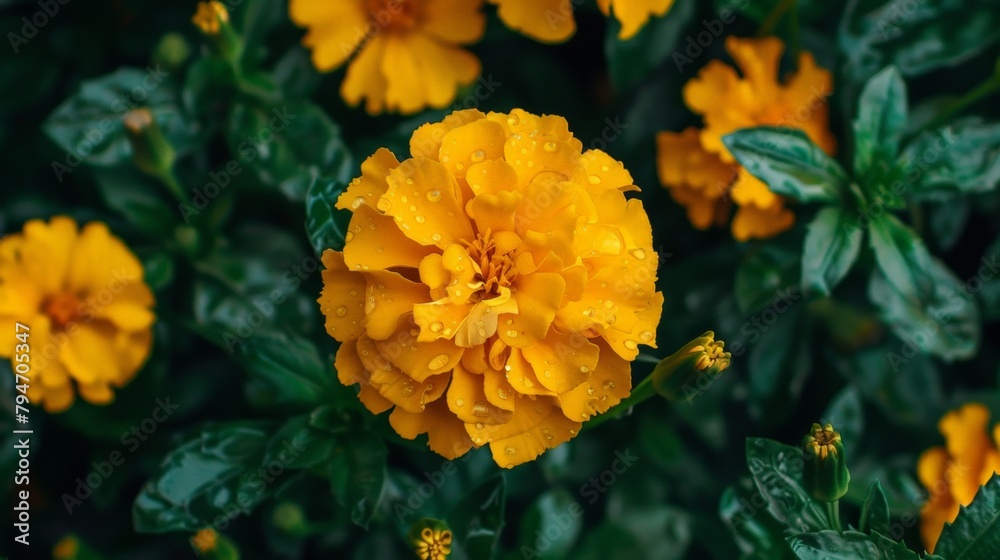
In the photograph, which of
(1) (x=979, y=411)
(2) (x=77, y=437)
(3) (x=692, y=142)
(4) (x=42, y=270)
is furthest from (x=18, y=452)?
(1) (x=979, y=411)

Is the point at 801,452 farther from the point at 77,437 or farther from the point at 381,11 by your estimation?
the point at 77,437
